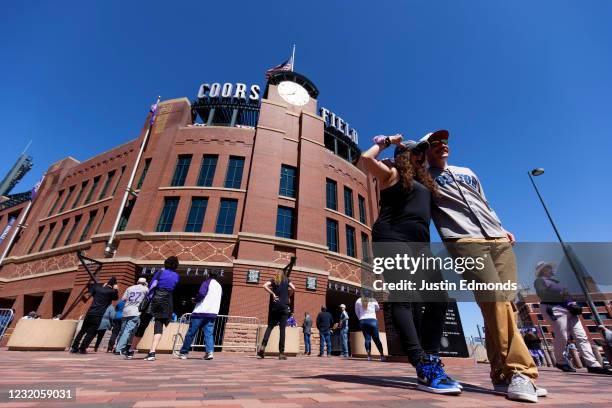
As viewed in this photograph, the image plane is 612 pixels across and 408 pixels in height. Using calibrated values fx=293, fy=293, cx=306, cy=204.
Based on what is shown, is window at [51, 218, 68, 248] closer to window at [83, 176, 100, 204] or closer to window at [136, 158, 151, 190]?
window at [83, 176, 100, 204]

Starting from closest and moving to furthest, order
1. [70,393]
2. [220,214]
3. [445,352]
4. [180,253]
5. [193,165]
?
[70,393] → [445,352] → [180,253] → [220,214] → [193,165]

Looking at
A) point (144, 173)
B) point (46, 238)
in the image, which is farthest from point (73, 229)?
point (144, 173)

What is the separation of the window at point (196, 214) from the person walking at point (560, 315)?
1496 centimetres

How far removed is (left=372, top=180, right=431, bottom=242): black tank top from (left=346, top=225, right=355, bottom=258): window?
16792 millimetres

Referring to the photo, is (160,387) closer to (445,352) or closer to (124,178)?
(445,352)

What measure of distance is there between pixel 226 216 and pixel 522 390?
16.2 m

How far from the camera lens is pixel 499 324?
2223mm

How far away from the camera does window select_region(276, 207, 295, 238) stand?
55.7ft

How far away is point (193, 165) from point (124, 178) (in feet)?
16.3

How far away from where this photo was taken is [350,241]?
64.3ft

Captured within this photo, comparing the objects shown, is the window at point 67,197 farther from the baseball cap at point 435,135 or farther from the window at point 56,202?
the baseball cap at point 435,135

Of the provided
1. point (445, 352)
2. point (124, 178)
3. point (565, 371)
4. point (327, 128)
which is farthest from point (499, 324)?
point (327, 128)

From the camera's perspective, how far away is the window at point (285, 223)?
17.0 m

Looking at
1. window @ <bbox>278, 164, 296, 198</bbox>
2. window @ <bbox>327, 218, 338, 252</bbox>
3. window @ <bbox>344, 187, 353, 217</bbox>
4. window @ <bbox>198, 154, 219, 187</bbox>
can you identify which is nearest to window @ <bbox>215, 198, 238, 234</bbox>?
window @ <bbox>198, 154, 219, 187</bbox>
